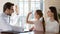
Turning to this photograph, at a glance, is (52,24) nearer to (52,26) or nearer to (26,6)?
(52,26)

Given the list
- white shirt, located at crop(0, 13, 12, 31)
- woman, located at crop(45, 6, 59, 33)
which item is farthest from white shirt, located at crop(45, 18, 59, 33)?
white shirt, located at crop(0, 13, 12, 31)

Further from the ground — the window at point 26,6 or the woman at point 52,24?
the window at point 26,6

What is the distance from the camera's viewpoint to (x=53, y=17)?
8.15ft

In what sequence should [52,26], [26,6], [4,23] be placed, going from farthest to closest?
[26,6]
[52,26]
[4,23]

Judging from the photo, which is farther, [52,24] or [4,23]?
[52,24]

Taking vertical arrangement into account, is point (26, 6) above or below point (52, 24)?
above

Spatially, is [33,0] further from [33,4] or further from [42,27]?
[42,27]

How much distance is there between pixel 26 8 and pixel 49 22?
130 cm

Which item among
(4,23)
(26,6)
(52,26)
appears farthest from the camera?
(26,6)

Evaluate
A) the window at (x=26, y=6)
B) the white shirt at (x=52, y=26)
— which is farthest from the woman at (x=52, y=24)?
the window at (x=26, y=6)

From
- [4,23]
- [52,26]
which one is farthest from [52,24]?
[4,23]

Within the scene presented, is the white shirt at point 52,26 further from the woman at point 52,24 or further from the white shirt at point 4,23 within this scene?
A: the white shirt at point 4,23

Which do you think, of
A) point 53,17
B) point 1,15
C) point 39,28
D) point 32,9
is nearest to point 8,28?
point 1,15

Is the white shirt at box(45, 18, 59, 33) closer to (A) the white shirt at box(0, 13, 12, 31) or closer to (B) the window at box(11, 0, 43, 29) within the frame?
(A) the white shirt at box(0, 13, 12, 31)
